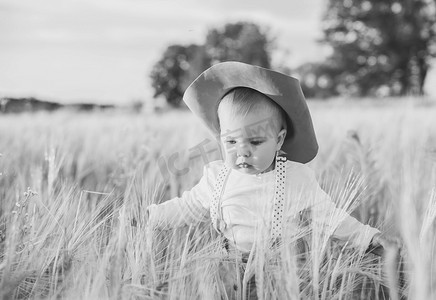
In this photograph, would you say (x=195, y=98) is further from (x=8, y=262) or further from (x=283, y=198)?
(x=8, y=262)

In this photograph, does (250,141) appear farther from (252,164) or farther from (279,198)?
(279,198)

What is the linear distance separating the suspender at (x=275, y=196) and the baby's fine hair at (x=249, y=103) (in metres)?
0.12

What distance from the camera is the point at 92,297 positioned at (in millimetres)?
801

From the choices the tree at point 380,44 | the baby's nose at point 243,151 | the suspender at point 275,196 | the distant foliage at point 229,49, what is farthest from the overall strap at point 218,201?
the tree at point 380,44

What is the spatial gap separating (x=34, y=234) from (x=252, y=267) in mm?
507

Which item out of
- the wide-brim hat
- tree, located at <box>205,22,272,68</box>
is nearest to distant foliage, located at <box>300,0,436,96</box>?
tree, located at <box>205,22,272,68</box>

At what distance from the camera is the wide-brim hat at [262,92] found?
1.30 meters

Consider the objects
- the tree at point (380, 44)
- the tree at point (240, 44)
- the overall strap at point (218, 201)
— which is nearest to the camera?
the overall strap at point (218, 201)

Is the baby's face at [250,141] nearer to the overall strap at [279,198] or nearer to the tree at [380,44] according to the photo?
the overall strap at [279,198]

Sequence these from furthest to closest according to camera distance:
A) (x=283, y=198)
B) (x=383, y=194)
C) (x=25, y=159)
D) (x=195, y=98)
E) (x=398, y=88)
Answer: (x=398, y=88) → (x=25, y=159) → (x=383, y=194) → (x=195, y=98) → (x=283, y=198)

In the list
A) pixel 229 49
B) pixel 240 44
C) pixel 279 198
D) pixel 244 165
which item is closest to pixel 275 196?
pixel 279 198

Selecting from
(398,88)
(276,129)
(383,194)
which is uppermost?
(398,88)

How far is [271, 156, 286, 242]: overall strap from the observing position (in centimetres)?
129

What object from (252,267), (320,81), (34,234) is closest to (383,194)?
(252,267)
